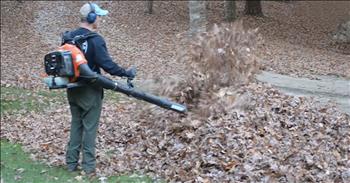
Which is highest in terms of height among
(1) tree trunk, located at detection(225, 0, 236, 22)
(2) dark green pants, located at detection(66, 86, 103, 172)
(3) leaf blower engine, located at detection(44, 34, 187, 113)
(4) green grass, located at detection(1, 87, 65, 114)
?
(3) leaf blower engine, located at detection(44, 34, 187, 113)

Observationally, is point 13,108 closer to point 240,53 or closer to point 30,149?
point 30,149

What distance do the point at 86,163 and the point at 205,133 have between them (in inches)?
65.8

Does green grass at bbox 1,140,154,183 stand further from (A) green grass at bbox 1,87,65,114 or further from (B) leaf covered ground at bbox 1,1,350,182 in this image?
(A) green grass at bbox 1,87,65,114

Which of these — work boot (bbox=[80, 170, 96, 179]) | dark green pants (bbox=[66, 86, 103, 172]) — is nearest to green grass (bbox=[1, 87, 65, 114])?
dark green pants (bbox=[66, 86, 103, 172])

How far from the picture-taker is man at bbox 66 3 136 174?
699cm

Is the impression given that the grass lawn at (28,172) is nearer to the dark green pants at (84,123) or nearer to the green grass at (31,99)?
the dark green pants at (84,123)

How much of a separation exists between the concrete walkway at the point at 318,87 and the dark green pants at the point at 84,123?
417cm

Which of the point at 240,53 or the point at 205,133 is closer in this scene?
the point at 205,133

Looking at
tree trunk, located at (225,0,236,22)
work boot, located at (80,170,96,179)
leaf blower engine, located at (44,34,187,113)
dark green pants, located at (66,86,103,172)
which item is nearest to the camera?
leaf blower engine, located at (44,34,187,113)

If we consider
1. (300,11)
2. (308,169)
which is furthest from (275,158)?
(300,11)

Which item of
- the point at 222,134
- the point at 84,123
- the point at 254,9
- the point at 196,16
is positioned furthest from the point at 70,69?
the point at 254,9

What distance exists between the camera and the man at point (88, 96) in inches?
275

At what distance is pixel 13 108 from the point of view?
12.5 meters

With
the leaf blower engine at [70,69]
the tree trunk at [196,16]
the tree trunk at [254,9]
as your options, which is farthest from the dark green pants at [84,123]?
the tree trunk at [254,9]
